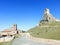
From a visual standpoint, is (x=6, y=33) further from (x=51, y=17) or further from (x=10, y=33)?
(x=51, y=17)

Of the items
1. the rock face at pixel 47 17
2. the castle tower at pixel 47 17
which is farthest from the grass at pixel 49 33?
the castle tower at pixel 47 17

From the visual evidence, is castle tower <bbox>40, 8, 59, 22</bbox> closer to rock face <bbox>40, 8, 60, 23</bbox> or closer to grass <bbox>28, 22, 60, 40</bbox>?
rock face <bbox>40, 8, 60, 23</bbox>

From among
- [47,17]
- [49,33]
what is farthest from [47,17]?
[49,33]

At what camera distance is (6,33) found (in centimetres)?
8181

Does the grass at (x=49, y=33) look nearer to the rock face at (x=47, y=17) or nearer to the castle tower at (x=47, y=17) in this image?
the rock face at (x=47, y=17)

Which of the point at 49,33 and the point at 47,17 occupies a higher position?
the point at 47,17

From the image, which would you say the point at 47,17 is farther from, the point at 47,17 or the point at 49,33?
the point at 49,33

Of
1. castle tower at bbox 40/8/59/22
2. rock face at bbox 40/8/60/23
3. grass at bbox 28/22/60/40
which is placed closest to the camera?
grass at bbox 28/22/60/40

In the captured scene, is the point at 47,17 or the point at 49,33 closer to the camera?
the point at 49,33

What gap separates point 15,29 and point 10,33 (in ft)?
26.0

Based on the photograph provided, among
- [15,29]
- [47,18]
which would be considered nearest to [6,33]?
[15,29]

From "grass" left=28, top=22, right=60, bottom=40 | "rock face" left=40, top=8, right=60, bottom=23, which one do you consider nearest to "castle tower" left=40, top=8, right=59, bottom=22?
"rock face" left=40, top=8, right=60, bottom=23

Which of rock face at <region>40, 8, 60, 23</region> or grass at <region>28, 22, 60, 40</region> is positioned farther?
rock face at <region>40, 8, 60, 23</region>

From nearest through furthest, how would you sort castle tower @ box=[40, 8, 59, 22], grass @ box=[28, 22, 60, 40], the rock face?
grass @ box=[28, 22, 60, 40] < the rock face < castle tower @ box=[40, 8, 59, 22]
